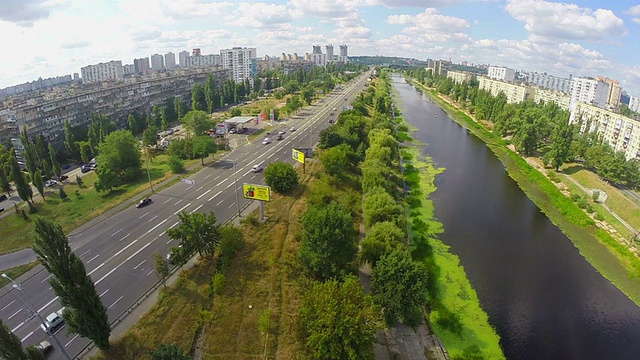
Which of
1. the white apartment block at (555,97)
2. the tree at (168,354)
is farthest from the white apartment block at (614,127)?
the tree at (168,354)

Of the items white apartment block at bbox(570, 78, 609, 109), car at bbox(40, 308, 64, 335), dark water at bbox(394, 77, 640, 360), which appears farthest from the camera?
white apartment block at bbox(570, 78, 609, 109)

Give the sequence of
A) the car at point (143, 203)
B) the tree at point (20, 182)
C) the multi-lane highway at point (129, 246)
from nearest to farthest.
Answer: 1. the multi-lane highway at point (129, 246)
2. the car at point (143, 203)
3. the tree at point (20, 182)

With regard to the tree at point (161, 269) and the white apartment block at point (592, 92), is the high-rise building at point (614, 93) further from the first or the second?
the tree at point (161, 269)

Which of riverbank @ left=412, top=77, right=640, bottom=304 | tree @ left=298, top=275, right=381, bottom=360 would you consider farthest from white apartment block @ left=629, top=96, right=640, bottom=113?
tree @ left=298, top=275, right=381, bottom=360

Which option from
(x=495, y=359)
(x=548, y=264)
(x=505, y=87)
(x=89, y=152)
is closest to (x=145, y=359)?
(x=495, y=359)

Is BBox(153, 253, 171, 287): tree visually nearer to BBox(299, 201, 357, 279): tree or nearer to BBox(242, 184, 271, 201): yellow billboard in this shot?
BBox(299, 201, 357, 279): tree

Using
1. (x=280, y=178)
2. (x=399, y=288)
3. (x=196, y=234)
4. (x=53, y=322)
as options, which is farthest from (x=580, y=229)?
(x=53, y=322)
